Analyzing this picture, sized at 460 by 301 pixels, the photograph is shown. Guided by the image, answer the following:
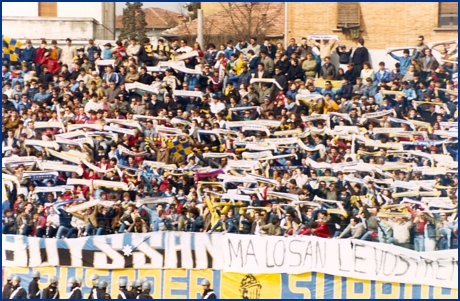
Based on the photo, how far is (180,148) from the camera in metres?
20.3

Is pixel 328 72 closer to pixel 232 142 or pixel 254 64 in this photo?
pixel 254 64

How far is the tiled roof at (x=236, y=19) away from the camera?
111 ft

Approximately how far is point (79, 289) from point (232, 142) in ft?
15.1

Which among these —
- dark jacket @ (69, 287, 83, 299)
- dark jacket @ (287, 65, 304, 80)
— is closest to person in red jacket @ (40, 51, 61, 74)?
dark jacket @ (287, 65, 304, 80)

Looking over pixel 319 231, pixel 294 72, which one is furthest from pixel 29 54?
pixel 319 231

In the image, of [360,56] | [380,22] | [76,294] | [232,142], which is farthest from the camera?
[380,22]

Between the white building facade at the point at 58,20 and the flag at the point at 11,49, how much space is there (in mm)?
2529

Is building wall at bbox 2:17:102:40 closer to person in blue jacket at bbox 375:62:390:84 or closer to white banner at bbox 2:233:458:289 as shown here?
person in blue jacket at bbox 375:62:390:84

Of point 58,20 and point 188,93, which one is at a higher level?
point 58,20

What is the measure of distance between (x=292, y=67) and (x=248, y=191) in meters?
4.09

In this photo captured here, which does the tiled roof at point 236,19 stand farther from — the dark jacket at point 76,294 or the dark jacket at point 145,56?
the dark jacket at point 76,294

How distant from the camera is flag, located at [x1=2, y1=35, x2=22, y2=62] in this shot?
2334cm

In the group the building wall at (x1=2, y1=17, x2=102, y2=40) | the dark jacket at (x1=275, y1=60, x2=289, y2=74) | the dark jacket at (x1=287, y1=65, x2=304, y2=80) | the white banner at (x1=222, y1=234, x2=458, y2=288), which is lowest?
the white banner at (x1=222, y1=234, x2=458, y2=288)

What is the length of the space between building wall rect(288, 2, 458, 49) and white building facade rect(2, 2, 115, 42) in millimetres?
5707
